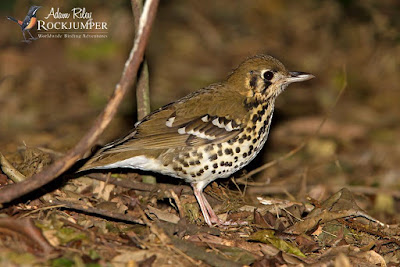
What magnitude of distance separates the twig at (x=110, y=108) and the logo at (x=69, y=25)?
5058 mm

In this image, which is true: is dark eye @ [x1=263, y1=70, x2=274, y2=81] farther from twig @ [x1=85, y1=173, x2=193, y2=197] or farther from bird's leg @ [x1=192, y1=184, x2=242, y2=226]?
twig @ [x1=85, y1=173, x2=193, y2=197]

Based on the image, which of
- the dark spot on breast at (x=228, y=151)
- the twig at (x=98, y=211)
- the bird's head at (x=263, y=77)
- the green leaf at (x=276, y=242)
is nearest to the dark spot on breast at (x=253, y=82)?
the bird's head at (x=263, y=77)

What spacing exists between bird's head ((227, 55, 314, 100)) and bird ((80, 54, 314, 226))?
10 millimetres

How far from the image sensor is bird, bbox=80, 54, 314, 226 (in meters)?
5.24

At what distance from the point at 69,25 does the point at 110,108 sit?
629 cm

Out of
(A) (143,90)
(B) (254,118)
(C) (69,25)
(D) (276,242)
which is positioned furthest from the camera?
(C) (69,25)

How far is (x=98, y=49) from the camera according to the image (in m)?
10.5

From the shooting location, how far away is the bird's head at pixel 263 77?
564cm

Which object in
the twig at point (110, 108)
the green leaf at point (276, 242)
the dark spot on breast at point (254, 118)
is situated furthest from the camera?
the dark spot on breast at point (254, 118)

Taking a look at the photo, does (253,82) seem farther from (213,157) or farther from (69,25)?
(69,25)

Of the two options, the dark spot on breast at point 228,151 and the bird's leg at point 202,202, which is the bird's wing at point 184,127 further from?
the bird's leg at point 202,202

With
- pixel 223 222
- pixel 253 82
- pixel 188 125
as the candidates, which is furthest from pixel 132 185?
pixel 253 82

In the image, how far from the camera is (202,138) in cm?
528

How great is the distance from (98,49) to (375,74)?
530 centimetres
